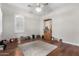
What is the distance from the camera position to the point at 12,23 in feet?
5.56

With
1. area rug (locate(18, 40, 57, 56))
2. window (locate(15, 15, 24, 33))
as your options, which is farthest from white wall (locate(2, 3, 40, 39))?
area rug (locate(18, 40, 57, 56))

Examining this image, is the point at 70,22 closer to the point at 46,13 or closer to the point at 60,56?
the point at 46,13

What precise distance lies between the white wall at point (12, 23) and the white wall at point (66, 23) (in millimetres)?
190

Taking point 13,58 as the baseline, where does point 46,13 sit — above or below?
above

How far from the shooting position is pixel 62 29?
5.71ft

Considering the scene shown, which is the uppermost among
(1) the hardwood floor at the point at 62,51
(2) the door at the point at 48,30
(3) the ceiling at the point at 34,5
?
(3) the ceiling at the point at 34,5

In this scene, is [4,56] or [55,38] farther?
[55,38]

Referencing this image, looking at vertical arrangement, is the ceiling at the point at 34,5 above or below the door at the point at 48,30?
above

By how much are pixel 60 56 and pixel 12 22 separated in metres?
1.00

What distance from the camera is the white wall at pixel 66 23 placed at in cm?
168

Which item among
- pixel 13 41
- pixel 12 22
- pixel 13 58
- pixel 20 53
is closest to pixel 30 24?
pixel 12 22

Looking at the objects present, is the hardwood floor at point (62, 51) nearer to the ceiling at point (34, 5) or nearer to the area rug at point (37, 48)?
the area rug at point (37, 48)

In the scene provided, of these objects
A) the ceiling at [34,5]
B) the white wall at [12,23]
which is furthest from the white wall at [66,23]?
the white wall at [12,23]

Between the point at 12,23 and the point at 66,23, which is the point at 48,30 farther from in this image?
the point at 12,23
